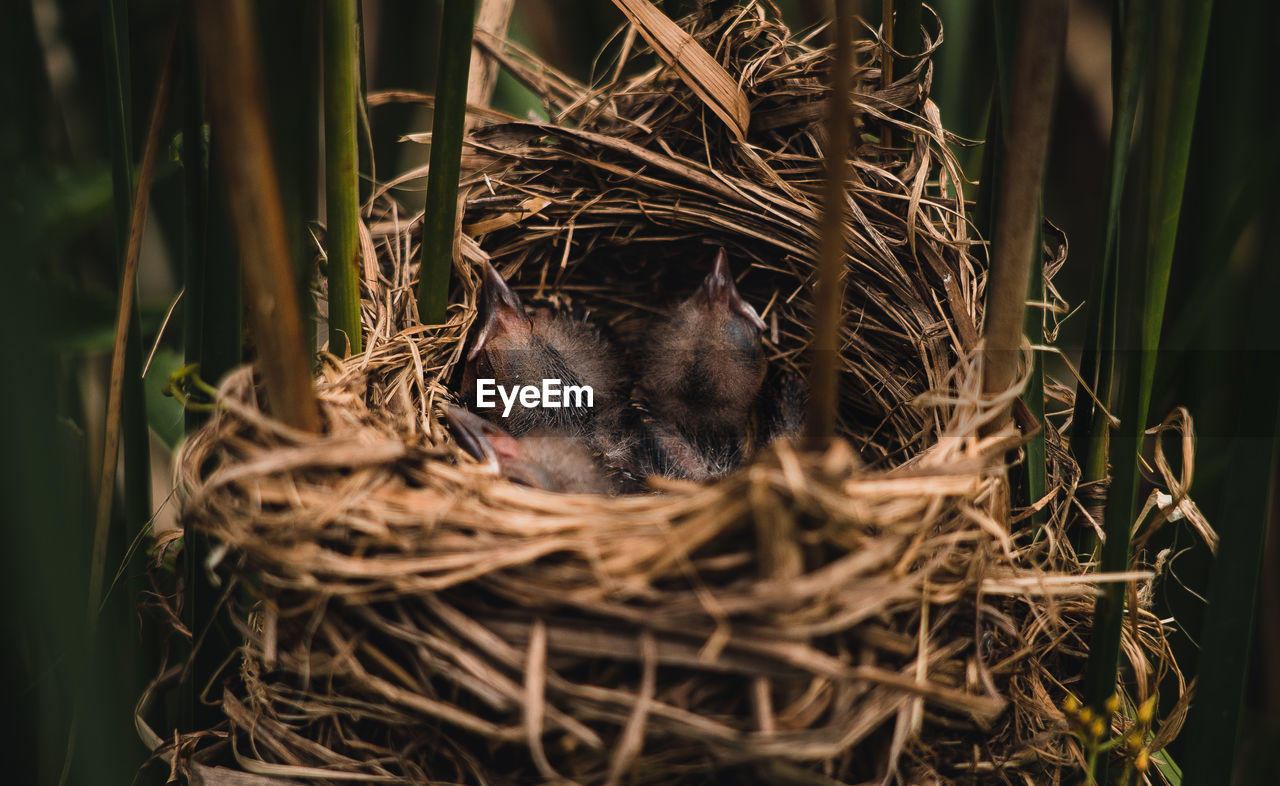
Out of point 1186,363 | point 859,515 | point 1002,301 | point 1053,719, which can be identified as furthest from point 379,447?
point 1186,363

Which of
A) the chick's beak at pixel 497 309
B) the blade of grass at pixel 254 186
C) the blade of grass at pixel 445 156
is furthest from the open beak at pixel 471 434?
the blade of grass at pixel 254 186

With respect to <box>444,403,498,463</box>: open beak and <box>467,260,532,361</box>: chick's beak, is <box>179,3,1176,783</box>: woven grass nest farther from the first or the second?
<box>467,260,532,361</box>: chick's beak

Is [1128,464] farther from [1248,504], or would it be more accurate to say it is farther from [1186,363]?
[1186,363]

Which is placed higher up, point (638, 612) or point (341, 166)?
point (341, 166)

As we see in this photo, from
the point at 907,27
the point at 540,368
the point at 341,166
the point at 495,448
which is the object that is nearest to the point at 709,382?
the point at 540,368

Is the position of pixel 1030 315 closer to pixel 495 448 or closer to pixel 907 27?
pixel 907 27

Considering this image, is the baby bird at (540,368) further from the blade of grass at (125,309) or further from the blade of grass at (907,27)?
the blade of grass at (907,27)

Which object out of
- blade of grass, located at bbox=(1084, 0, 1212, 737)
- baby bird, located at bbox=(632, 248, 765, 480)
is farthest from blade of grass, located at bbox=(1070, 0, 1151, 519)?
baby bird, located at bbox=(632, 248, 765, 480)
